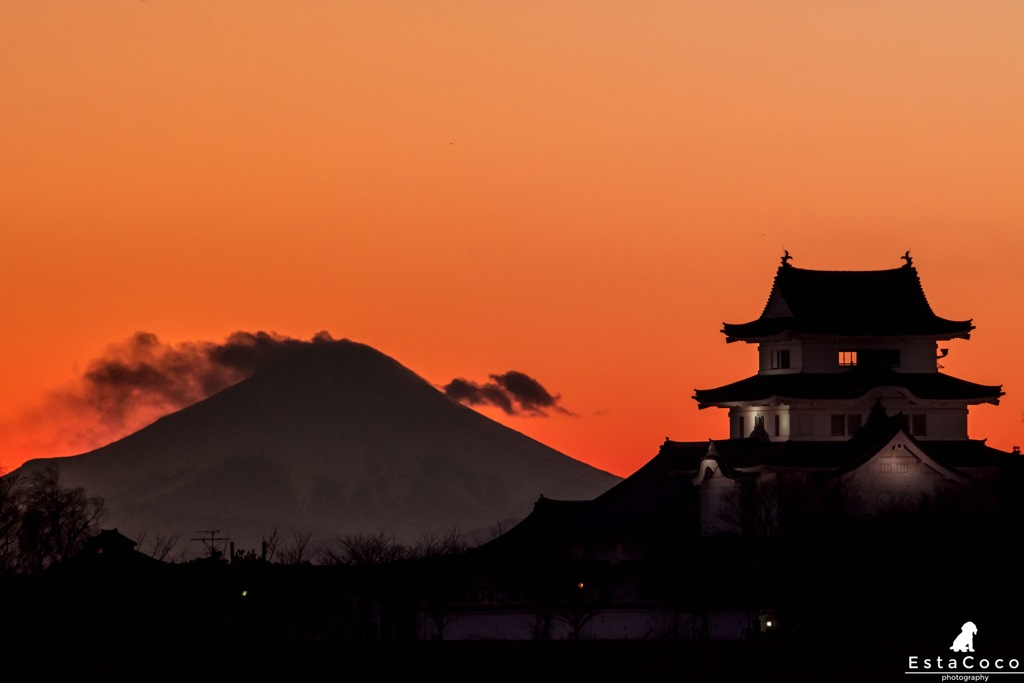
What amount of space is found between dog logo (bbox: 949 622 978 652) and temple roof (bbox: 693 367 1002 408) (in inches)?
780

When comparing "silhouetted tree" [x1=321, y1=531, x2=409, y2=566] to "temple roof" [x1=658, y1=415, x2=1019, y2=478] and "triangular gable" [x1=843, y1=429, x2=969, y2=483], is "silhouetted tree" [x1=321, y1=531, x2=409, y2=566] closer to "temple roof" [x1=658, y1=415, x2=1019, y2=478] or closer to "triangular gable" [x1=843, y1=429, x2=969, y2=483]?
"temple roof" [x1=658, y1=415, x2=1019, y2=478]

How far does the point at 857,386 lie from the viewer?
79.0 metres

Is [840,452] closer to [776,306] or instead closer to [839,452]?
[839,452]

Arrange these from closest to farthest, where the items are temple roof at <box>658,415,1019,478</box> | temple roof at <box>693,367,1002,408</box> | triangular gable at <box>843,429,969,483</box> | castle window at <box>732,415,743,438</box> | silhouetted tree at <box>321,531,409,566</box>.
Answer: triangular gable at <box>843,429,969,483</box>
temple roof at <box>658,415,1019,478</box>
temple roof at <box>693,367,1002,408</box>
silhouetted tree at <box>321,531,409,566</box>
castle window at <box>732,415,743,438</box>

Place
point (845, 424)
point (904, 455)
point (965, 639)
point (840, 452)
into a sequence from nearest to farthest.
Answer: point (965, 639) → point (904, 455) → point (840, 452) → point (845, 424)

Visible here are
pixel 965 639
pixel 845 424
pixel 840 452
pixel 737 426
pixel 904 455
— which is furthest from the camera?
pixel 737 426

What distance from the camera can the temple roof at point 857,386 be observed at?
258 feet

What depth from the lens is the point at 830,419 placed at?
79.4 m

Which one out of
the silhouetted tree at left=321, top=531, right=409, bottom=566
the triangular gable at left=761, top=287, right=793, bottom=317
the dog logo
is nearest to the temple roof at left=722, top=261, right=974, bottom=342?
the triangular gable at left=761, top=287, right=793, bottom=317

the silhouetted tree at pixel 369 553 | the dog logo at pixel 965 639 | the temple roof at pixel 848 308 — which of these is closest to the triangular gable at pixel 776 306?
the temple roof at pixel 848 308

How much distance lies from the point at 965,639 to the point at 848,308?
81.4 ft

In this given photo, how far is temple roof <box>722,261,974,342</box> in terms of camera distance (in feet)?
263

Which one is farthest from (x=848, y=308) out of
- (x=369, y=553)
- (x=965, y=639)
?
(x=965, y=639)

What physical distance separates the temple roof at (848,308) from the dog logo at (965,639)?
71.9 ft
